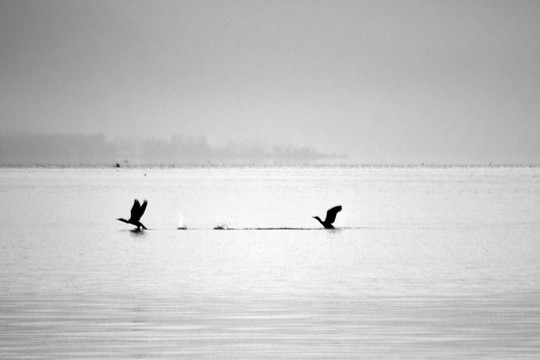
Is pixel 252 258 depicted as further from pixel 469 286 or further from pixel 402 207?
pixel 402 207

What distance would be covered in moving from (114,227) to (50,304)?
1161 inches

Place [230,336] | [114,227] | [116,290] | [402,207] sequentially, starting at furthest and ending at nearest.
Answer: [402,207] → [114,227] → [116,290] → [230,336]

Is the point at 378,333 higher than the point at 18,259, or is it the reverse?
the point at 18,259

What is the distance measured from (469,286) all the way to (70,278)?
10.3m

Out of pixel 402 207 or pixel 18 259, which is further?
pixel 402 207

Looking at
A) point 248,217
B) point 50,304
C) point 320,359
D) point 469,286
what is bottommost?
point 320,359

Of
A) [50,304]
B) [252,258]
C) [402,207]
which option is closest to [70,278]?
[50,304]

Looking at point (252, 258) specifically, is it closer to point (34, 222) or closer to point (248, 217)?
point (34, 222)

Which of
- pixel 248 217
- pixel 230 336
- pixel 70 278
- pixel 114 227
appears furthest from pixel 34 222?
pixel 230 336

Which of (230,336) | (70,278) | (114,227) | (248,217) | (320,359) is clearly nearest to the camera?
(320,359)

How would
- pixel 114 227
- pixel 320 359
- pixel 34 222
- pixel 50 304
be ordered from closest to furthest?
pixel 320 359
pixel 50 304
pixel 114 227
pixel 34 222

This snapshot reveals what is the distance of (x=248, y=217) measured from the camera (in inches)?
2470

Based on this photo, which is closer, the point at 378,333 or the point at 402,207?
the point at 378,333

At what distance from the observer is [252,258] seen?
3238 cm
